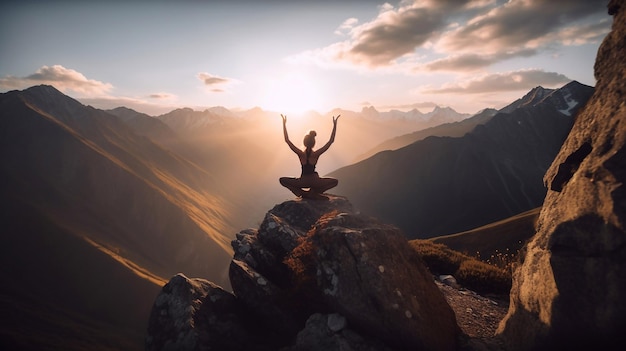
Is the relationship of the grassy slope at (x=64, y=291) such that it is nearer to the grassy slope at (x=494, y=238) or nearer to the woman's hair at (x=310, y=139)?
the grassy slope at (x=494, y=238)

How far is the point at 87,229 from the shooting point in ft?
434

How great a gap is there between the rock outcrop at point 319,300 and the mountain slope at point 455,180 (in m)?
146

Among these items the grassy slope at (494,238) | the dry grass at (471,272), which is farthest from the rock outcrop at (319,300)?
the grassy slope at (494,238)

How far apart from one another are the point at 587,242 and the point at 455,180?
17950cm

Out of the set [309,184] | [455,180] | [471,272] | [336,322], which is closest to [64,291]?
[309,184]

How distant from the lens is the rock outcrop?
758cm

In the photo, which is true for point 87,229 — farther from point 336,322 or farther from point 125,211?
point 336,322

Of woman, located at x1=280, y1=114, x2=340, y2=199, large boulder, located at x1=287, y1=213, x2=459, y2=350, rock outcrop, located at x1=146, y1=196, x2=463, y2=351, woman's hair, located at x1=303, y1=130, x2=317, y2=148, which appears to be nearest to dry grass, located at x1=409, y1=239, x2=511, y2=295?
large boulder, located at x1=287, y1=213, x2=459, y2=350

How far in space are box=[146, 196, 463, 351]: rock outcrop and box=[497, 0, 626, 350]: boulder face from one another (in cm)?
223

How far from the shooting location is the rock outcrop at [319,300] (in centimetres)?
758

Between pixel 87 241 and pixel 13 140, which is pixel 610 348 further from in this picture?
pixel 13 140

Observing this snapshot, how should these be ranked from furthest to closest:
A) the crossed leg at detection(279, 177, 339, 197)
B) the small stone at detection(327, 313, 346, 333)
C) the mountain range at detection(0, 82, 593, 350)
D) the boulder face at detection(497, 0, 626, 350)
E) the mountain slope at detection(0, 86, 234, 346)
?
the mountain slope at detection(0, 86, 234, 346) → the mountain range at detection(0, 82, 593, 350) → the crossed leg at detection(279, 177, 339, 197) → the small stone at detection(327, 313, 346, 333) → the boulder face at detection(497, 0, 626, 350)

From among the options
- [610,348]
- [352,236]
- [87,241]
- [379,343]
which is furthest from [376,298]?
[87,241]

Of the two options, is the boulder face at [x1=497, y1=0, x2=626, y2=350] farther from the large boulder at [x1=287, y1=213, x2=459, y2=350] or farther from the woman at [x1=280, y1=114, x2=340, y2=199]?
the woman at [x1=280, y1=114, x2=340, y2=199]
